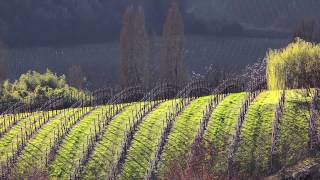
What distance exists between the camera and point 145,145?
96.7 feet

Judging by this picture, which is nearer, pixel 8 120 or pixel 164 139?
pixel 164 139

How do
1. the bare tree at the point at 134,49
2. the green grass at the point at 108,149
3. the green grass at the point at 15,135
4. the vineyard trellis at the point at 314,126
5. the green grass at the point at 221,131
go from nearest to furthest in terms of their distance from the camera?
the vineyard trellis at the point at 314,126
the green grass at the point at 221,131
the green grass at the point at 108,149
the green grass at the point at 15,135
the bare tree at the point at 134,49

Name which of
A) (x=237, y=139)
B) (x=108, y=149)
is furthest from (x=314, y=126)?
(x=108, y=149)

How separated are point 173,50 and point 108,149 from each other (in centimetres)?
3553

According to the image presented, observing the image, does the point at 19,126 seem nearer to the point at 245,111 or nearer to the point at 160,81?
the point at 245,111

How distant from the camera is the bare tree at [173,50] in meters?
63.6

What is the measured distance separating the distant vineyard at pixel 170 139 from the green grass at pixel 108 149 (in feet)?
0.14

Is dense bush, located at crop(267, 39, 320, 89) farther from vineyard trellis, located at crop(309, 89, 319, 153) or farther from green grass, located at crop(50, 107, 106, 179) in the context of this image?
green grass, located at crop(50, 107, 106, 179)

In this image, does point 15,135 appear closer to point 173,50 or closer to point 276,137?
point 276,137

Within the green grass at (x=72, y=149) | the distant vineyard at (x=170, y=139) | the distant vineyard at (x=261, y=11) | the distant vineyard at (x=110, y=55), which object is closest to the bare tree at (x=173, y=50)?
the distant vineyard at (x=110, y=55)

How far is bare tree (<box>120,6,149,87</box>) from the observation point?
63.4 meters

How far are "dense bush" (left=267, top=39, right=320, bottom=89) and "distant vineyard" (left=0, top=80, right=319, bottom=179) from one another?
2.10 meters

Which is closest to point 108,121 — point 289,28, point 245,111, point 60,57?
point 245,111

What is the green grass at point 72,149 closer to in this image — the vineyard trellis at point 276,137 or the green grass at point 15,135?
the green grass at point 15,135
